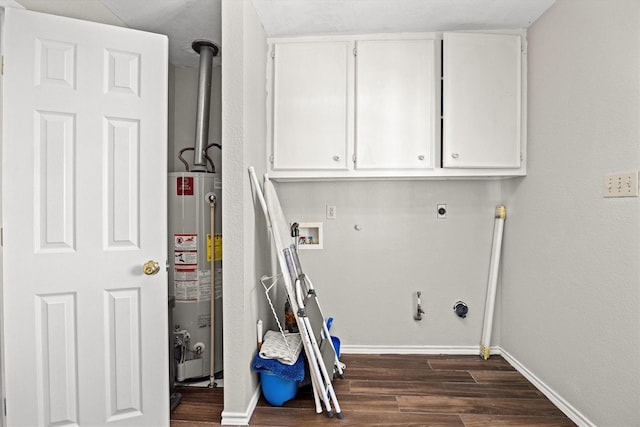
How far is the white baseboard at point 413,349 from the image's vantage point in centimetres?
279

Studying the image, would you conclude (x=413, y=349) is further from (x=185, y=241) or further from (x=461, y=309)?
(x=185, y=241)

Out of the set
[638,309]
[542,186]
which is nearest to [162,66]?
[542,186]

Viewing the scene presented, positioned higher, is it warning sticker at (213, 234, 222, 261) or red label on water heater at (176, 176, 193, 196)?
red label on water heater at (176, 176, 193, 196)

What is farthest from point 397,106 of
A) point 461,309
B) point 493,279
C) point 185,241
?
point 185,241

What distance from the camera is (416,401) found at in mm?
2141

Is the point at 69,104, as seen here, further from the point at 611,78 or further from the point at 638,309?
the point at 638,309

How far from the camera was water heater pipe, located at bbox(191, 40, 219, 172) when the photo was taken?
2.55 m

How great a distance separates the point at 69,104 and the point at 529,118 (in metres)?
2.69

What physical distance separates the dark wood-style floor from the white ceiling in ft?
7.78

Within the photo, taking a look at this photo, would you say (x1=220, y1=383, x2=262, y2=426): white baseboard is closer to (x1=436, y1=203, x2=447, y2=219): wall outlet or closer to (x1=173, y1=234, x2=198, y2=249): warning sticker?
(x1=173, y1=234, x2=198, y2=249): warning sticker

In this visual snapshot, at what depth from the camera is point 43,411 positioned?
1.66 metres

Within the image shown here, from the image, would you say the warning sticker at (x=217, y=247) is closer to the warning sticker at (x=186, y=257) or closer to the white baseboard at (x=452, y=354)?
the warning sticker at (x=186, y=257)

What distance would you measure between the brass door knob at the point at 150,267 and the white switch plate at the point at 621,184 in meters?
2.25

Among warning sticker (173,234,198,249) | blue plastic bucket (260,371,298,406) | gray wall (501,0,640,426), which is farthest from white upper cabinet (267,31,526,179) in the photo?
blue plastic bucket (260,371,298,406)
